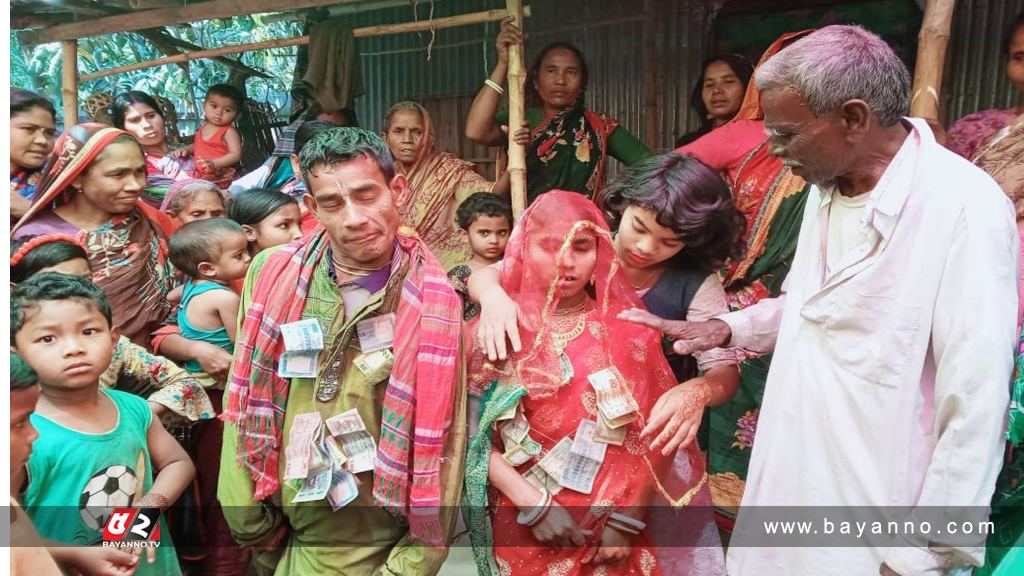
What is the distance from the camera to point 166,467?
7.90 feet

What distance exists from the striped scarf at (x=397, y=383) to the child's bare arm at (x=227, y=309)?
558 mm

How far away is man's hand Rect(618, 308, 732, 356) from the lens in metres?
2.02

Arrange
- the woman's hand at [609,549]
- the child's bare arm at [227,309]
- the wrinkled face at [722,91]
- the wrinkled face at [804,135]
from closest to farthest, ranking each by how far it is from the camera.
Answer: the wrinkled face at [804,135]
the woman's hand at [609,549]
the child's bare arm at [227,309]
the wrinkled face at [722,91]

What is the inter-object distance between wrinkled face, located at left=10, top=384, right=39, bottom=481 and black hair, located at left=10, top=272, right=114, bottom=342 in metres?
0.23

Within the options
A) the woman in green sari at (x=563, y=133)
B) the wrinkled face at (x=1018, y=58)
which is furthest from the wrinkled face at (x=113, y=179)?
the wrinkled face at (x=1018, y=58)

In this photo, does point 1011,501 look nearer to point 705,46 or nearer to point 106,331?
point 106,331

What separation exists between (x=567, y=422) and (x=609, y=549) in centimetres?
38

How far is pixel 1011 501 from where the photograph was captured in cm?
202

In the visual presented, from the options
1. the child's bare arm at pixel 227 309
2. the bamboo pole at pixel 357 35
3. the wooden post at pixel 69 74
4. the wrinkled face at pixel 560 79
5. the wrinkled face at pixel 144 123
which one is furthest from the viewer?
the wrinkled face at pixel 144 123

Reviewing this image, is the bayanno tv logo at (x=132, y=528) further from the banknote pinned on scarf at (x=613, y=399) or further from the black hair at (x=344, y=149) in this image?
the banknote pinned on scarf at (x=613, y=399)

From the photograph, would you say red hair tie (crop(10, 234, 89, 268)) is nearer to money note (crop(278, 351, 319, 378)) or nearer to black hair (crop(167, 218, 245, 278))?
black hair (crop(167, 218, 245, 278))

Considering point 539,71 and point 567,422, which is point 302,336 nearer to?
point 567,422

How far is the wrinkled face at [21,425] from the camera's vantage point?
2025 mm

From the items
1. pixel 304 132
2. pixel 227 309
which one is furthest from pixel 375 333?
pixel 304 132
